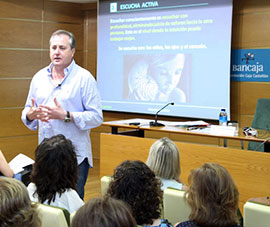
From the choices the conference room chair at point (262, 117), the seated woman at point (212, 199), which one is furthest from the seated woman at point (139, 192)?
the conference room chair at point (262, 117)

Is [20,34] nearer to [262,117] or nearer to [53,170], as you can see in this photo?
[262,117]

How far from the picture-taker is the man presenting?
333 cm

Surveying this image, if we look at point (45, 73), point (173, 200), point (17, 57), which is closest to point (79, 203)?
point (173, 200)

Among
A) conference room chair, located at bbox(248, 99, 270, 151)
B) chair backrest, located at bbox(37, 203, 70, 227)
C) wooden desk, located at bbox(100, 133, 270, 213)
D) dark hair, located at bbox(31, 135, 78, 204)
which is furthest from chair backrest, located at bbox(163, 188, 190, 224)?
conference room chair, located at bbox(248, 99, 270, 151)

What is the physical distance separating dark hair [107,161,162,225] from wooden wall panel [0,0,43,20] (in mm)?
5639

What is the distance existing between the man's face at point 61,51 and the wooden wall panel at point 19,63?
385 cm

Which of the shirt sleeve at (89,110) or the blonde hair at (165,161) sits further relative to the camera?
the shirt sleeve at (89,110)

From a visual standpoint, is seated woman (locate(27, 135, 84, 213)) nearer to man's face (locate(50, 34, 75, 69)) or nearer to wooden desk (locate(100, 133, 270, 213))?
man's face (locate(50, 34, 75, 69))

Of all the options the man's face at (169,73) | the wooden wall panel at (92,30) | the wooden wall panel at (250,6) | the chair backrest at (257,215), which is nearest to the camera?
the chair backrest at (257,215)

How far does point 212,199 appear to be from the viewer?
6.74 ft

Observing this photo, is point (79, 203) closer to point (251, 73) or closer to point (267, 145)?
point (267, 145)

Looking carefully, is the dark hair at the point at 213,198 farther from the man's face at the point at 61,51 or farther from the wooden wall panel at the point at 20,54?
the wooden wall panel at the point at 20,54

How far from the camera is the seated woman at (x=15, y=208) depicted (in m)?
1.41

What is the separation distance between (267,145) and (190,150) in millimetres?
728
